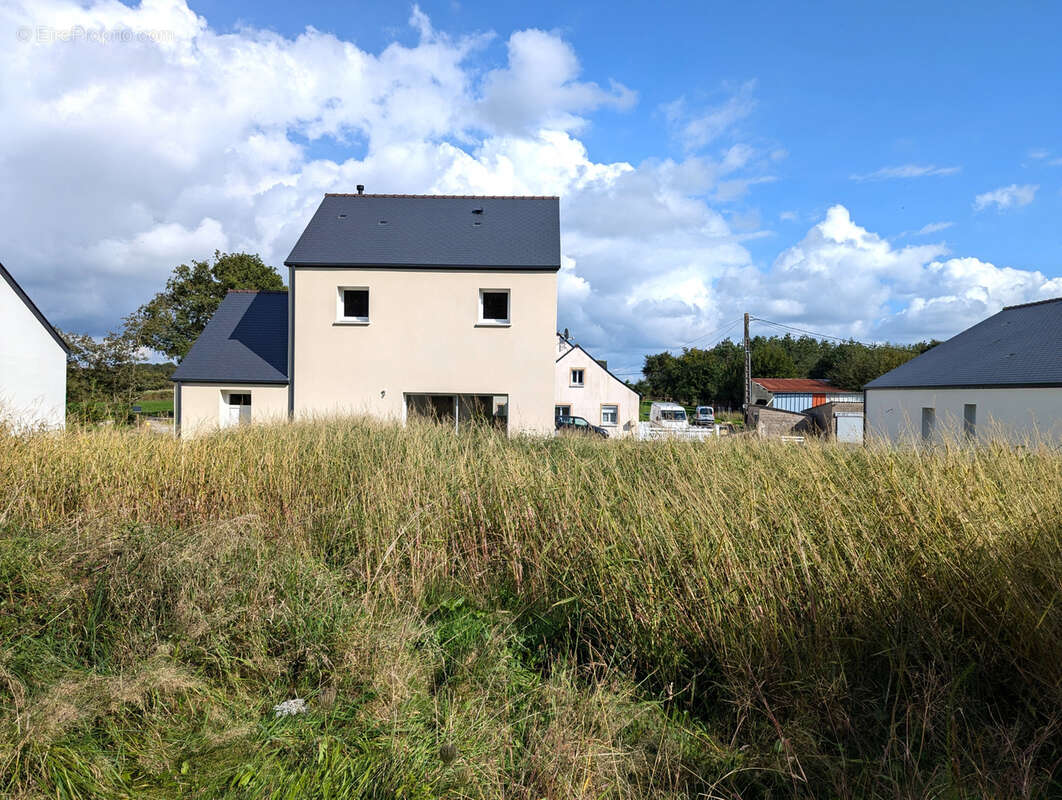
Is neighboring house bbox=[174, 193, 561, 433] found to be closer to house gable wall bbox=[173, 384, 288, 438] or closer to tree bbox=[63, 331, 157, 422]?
house gable wall bbox=[173, 384, 288, 438]

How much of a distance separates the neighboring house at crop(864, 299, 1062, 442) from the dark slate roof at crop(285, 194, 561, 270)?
12.2 m

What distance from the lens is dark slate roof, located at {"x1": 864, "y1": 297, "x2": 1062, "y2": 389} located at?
1942cm

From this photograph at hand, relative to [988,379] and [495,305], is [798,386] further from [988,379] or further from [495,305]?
[495,305]

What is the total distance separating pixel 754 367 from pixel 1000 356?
160 ft

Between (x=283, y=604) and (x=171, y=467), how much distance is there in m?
3.77

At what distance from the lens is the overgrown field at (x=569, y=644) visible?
8.71 ft

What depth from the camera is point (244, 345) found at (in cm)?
1822

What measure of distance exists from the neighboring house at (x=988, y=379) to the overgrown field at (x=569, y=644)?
633 inches

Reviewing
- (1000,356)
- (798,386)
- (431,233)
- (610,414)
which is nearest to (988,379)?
(1000,356)

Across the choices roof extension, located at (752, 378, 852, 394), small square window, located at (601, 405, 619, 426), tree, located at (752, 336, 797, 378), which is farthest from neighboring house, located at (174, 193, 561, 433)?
tree, located at (752, 336, 797, 378)

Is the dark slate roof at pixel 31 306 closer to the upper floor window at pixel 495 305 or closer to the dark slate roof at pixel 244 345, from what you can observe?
the dark slate roof at pixel 244 345

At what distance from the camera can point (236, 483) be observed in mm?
6371

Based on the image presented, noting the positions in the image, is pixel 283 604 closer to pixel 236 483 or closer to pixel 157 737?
pixel 157 737

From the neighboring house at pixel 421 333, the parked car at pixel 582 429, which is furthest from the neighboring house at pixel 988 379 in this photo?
the neighboring house at pixel 421 333
